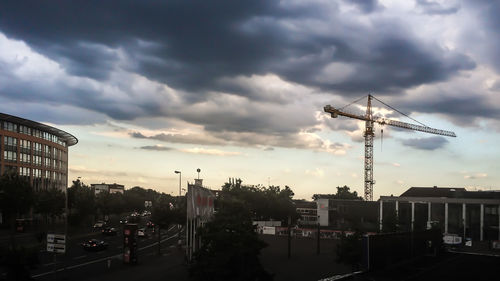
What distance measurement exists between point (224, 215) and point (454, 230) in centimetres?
11042

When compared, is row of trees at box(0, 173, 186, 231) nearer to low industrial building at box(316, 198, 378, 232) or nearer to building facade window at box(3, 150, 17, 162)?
building facade window at box(3, 150, 17, 162)

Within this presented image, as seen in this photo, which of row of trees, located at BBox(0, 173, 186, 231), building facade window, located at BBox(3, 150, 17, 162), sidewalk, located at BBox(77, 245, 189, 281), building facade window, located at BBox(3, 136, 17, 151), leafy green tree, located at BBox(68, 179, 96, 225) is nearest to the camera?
sidewalk, located at BBox(77, 245, 189, 281)

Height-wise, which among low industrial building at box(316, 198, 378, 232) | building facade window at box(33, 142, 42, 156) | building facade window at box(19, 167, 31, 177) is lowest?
low industrial building at box(316, 198, 378, 232)

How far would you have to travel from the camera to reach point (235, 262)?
2905 cm

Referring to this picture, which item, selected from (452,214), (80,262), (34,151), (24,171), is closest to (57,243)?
(80,262)

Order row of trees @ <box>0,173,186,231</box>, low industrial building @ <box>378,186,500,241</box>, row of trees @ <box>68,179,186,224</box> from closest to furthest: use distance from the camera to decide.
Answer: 1. row of trees @ <box>0,173,186,231</box>
2. row of trees @ <box>68,179,186,224</box>
3. low industrial building @ <box>378,186,500,241</box>

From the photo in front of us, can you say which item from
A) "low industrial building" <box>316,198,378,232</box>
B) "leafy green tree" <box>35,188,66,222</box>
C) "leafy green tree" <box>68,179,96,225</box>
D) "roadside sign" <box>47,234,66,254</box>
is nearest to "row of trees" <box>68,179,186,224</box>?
"leafy green tree" <box>68,179,96,225</box>

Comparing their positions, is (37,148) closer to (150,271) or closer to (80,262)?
(80,262)

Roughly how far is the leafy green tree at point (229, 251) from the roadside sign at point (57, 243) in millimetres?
13033

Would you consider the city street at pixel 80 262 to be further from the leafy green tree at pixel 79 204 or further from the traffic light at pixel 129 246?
the leafy green tree at pixel 79 204

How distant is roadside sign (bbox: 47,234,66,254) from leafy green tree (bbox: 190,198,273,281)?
42.8 feet

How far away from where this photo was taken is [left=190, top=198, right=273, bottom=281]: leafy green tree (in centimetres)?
2856

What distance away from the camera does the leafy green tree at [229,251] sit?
28.6m

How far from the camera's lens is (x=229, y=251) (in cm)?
2916
